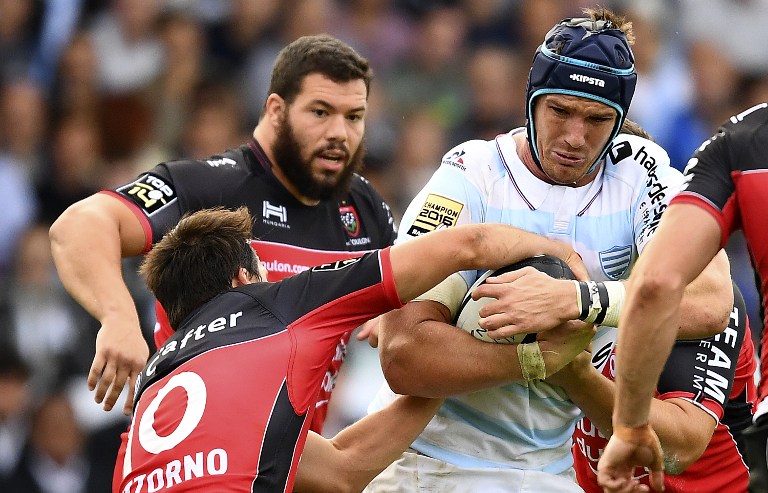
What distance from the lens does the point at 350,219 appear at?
6.05m

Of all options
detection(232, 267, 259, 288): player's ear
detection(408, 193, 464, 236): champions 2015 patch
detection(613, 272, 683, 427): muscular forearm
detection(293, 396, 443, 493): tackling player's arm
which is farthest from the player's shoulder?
detection(232, 267, 259, 288): player's ear

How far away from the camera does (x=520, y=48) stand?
1062 cm

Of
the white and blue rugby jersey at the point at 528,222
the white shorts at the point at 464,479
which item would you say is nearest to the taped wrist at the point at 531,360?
the white and blue rugby jersey at the point at 528,222

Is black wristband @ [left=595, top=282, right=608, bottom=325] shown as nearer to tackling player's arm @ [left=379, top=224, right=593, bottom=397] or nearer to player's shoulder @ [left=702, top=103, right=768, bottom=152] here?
tackling player's arm @ [left=379, top=224, right=593, bottom=397]

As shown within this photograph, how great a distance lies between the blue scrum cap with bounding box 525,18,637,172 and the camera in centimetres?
429

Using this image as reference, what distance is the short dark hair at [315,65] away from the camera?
599cm

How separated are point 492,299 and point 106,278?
182 cm

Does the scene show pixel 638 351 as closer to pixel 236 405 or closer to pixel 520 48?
pixel 236 405

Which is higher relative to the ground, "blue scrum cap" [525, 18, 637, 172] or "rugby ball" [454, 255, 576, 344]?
"blue scrum cap" [525, 18, 637, 172]

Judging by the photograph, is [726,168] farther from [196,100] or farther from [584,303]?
[196,100]

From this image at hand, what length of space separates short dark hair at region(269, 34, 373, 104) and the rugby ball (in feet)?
6.69

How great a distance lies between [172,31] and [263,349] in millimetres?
6021

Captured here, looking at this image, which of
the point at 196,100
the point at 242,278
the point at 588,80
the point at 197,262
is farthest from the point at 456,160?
the point at 196,100

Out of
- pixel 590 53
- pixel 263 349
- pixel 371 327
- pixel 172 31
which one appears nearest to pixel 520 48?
pixel 172 31
